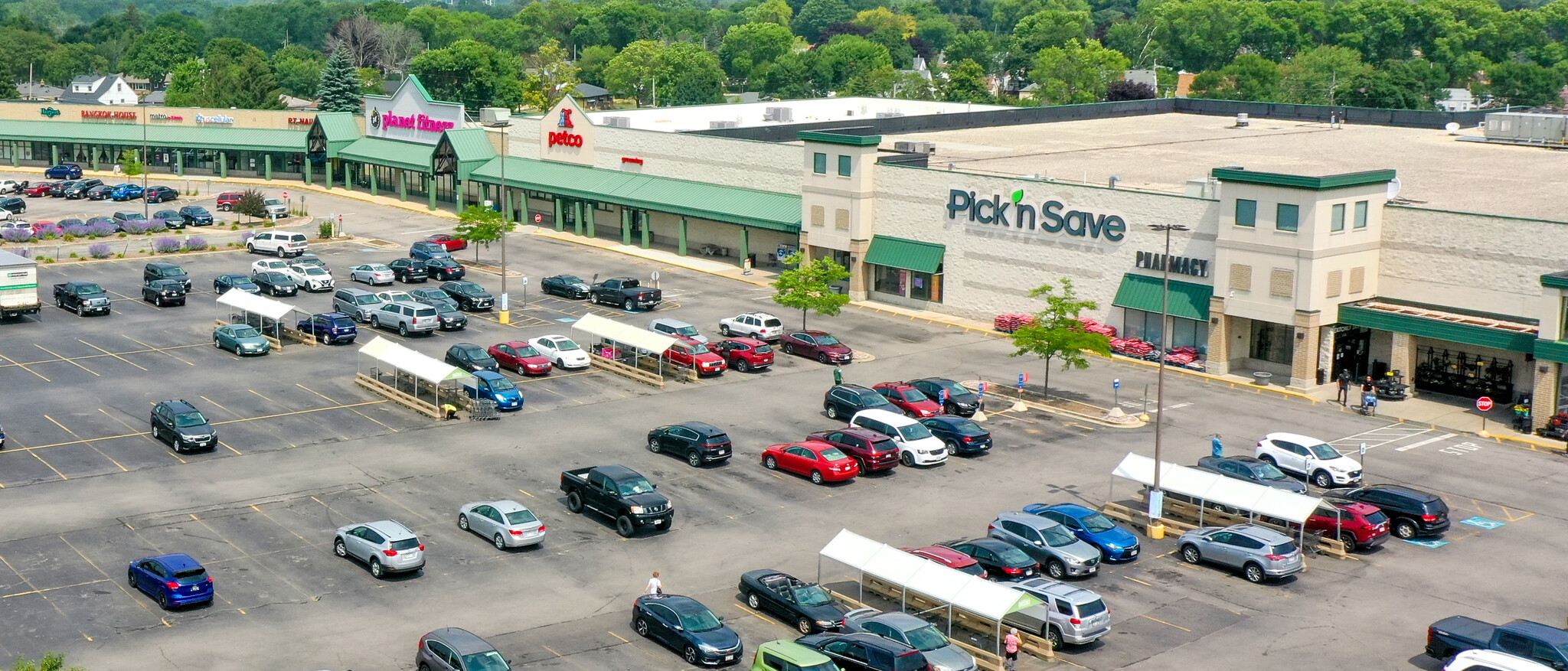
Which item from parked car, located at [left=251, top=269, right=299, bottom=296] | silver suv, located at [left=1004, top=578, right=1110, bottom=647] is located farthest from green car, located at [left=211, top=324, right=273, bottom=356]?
silver suv, located at [left=1004, top=578, right=1110, bottom=647]

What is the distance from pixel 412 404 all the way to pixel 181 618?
22.5 m

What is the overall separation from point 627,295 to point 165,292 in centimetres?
2420

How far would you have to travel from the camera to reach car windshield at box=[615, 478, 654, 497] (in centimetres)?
4859

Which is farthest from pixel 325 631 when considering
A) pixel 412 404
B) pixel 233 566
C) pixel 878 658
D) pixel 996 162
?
pixel 996 162

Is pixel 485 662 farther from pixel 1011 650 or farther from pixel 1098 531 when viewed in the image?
pixel 1098 531

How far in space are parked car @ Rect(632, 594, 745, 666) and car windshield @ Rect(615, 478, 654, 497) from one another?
8.18 m

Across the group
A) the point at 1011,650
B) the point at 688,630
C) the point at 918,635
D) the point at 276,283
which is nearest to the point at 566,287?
the point at 276,283

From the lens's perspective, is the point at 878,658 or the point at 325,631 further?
the point at 325,631

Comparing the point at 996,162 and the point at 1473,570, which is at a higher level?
the point at 996,162

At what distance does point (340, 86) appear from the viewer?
6029 inches

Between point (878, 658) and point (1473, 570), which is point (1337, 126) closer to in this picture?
point (1473, 570)

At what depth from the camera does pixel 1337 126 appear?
400 feet

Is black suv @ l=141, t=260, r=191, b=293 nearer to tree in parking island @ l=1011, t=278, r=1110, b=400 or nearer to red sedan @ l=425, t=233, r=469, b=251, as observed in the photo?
red sedan @ l=425, t=233, r=469, b=251

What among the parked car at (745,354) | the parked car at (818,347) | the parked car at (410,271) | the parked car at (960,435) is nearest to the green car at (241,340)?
the parked car at (410,271)
